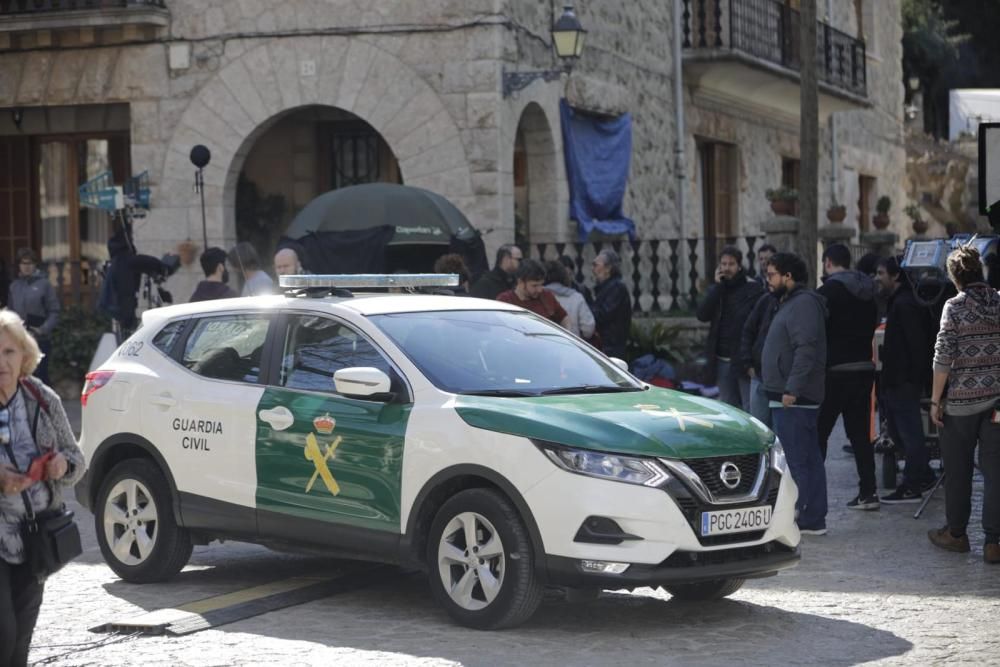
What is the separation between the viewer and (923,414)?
13.0 metres

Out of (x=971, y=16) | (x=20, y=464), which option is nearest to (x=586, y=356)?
(x=20, y=464)

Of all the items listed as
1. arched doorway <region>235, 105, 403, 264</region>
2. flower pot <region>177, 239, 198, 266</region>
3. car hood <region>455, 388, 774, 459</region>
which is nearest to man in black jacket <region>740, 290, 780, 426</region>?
car hood <region>455, 388, 774, 459</region>

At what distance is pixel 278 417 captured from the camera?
352 inches

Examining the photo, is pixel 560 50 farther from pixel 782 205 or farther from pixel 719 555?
pixel 719 555

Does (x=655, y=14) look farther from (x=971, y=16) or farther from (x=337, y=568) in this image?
(x=971, y=16)

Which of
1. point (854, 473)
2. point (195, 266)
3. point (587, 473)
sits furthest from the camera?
point (195, 266)

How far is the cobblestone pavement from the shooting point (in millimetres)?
7543

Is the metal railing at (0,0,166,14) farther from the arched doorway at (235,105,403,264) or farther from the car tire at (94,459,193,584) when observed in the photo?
the car tire at (94,459,193,584)

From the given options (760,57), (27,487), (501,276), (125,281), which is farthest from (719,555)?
(760,57)

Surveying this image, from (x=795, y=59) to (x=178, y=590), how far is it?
20852mm

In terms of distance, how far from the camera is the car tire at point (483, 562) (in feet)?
25.9

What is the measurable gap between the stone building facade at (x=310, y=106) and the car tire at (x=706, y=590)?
35.9 feet

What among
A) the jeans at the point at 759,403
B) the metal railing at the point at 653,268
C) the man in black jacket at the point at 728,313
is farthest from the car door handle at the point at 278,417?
the metal railing at the point at 653,268

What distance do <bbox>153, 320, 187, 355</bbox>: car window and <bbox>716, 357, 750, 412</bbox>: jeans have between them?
4409mm
